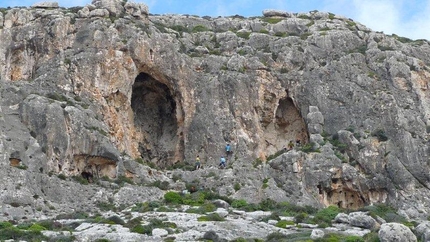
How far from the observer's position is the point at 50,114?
65375mm

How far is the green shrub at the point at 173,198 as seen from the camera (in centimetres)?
6121

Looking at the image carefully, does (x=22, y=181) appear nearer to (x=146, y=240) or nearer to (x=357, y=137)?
(x=146, y=240)

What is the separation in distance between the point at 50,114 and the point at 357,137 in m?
30.3

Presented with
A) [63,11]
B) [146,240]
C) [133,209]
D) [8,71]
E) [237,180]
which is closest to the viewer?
[146,240]

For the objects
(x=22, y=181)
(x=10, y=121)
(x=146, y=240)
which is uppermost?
(x=10, y=121)

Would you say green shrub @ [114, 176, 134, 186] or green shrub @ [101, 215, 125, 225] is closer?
green shrub @ [101, 215, 125, 225]

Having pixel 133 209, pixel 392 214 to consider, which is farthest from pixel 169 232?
pixel 392 214

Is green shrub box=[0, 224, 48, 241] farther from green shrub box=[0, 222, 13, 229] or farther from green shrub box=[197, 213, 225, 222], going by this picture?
Result: green shrub box=[197, 213, 225, 222]

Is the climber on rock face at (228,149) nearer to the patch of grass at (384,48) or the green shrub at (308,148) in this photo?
the green shrub at (308,148)

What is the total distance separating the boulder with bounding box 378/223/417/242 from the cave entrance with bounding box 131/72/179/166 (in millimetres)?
36337

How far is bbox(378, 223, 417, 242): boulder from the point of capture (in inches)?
1661

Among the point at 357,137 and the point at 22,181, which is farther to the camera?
the point at 357,137

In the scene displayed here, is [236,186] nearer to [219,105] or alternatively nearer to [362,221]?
[219,105]

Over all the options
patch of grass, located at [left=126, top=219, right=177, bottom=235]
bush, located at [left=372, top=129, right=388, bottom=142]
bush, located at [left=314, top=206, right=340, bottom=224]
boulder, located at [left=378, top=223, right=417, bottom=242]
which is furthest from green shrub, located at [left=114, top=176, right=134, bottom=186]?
boulder, located at [left=378, top=223, right=417, bottom=242]
